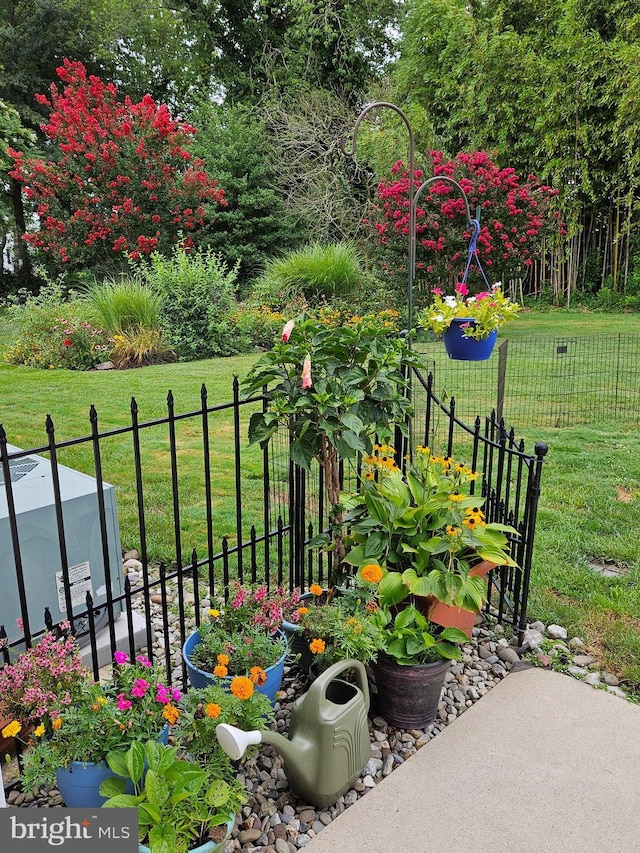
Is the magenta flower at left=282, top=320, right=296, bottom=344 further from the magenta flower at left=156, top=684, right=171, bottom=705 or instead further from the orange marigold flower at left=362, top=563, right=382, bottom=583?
the magenta flower at left=156, top=684, right=171, bottom=705

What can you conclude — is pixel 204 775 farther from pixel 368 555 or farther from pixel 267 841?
pixel 368 555

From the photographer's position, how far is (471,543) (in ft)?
6.88

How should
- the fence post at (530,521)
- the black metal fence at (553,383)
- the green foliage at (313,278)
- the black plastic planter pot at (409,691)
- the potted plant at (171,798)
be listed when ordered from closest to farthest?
the potted plant at (171,798), the black plastic planter pot at (409,691), the fence post at (530,521), the black metal fence at (553,383), the green foliage at (313,278)

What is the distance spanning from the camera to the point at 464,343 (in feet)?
10.5

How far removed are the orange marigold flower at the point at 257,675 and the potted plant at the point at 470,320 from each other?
6.26 feet

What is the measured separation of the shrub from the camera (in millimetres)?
7227

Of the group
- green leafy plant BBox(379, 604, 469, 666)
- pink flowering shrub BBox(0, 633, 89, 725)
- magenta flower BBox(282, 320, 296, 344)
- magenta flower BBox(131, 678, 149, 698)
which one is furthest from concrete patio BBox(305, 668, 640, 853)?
magenta flower BBox(282, 320, 296, 344)

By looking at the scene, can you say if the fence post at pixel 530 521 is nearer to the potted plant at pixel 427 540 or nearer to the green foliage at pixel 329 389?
the potted plant at pixel 427 540

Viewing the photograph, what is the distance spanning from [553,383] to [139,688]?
19.1 ft

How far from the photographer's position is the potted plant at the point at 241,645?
73.2 inches

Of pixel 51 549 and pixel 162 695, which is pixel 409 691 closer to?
pixel 162 695

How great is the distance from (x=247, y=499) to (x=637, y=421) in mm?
3536

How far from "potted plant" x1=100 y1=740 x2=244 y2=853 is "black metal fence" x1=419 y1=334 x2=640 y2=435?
3969 millimetres

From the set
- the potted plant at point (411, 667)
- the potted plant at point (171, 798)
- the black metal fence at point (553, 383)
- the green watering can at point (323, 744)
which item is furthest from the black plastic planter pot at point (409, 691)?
the black metal fence at point (553, 383)
